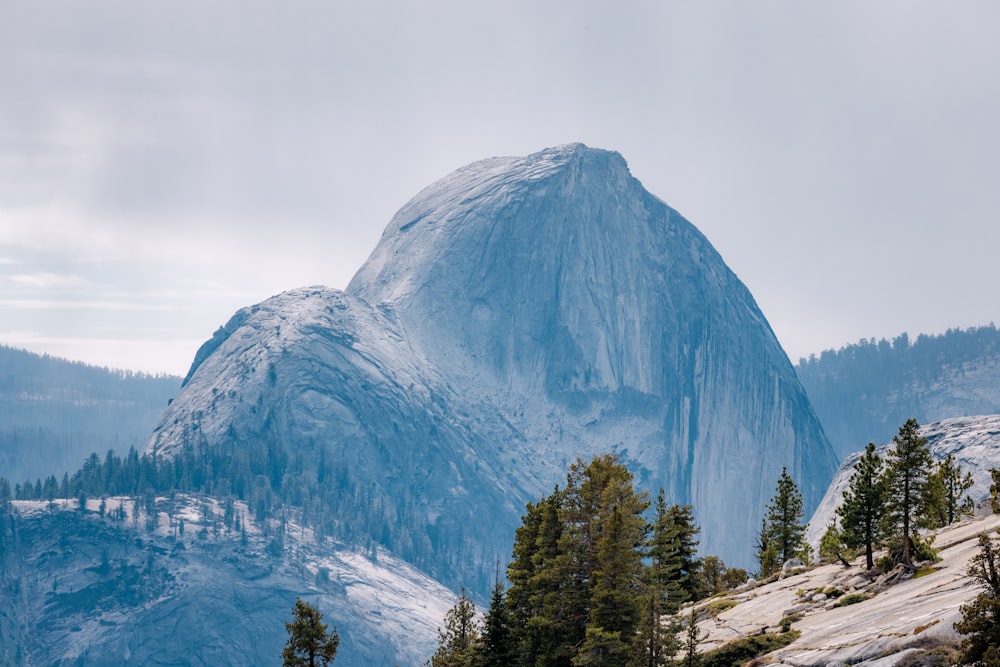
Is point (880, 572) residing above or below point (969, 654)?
above

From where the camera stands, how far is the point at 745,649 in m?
66.9

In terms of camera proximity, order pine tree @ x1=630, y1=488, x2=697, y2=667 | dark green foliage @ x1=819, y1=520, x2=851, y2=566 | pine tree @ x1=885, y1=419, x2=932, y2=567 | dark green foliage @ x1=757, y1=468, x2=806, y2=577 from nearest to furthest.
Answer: pine tree @ x1=630, y1=488, x2=697, y2=667 → pine tree @ x1=885, y1=419, x2=932, y2=567 → dark green foliage @ x1=819, y1=520, x2=851, y2=566 → dark green foliage @ x1=757, y1=468, x2=806, y2=577

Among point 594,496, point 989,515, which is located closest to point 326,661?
point 594,496

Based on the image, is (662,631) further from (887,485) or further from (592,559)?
(887,485)

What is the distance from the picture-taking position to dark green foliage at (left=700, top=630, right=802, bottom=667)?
2572 inches

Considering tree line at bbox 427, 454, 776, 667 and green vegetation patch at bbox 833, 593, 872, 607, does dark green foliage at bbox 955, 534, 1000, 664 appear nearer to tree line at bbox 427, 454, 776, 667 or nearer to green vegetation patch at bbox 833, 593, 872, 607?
green vegetation patch at bbox 833, 593, 872, 607

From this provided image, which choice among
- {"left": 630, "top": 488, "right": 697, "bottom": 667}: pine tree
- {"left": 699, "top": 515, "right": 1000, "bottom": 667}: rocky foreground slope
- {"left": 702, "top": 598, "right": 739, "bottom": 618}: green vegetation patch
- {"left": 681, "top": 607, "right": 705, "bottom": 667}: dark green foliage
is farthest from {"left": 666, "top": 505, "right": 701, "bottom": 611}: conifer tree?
{"left": 681, "top": 607, "right": 705, "bottom": 667}: dark green foliage

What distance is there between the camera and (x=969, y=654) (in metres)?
45.6

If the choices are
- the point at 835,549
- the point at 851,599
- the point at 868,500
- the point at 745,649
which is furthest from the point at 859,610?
the point at 835,549

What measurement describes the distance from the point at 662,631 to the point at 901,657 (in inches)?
774

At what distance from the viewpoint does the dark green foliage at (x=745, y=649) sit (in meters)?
65.3

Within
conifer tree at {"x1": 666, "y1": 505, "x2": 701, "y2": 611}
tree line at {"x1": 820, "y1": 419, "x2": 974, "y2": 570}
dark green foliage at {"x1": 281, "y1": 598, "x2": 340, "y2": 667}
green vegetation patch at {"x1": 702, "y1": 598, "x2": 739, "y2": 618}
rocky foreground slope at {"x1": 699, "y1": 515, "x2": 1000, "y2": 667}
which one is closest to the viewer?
rocky foreground slope at {"x1": 699, "y1": 515, "x2": 1000, "y2": 667}

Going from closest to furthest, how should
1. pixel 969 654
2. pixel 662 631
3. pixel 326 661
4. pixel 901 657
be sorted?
1. pixel 969 654
2. pixel 901 657
3. pixel 662 631
4. pixel 326 661

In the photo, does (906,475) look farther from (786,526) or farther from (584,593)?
(786,526)
